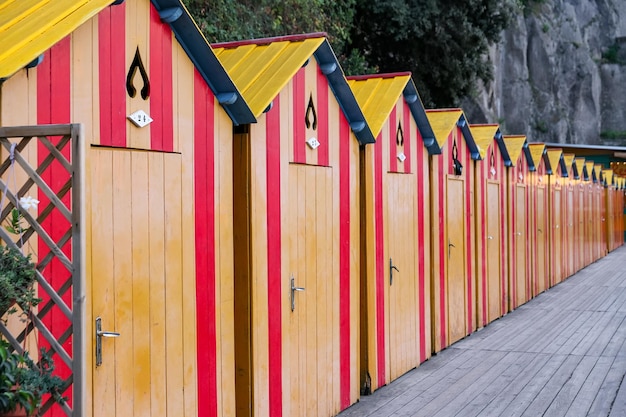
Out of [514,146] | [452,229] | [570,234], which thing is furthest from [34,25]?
[570,234]

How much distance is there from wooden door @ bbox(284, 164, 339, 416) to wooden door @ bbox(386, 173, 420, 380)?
149cm

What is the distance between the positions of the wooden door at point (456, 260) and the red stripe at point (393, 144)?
2.11m

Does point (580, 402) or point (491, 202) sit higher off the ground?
point (491, 202)

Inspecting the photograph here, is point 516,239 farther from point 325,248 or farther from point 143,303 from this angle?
point 143,303

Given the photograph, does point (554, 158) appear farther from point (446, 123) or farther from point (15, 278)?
point (15, 278)

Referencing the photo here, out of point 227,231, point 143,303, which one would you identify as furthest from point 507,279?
point 143,303

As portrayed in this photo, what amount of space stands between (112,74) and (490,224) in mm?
9233

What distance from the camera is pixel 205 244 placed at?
498 cm

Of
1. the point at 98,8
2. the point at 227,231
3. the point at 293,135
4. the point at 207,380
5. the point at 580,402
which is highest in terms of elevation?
the point at 98,8

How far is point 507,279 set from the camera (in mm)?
13547

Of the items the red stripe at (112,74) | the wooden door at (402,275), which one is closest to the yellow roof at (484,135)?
the wooden door at (402,275)

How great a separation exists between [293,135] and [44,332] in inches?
128

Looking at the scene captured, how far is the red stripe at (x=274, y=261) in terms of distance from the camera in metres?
5.68

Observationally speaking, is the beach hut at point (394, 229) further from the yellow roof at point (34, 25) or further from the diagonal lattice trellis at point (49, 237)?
the diagonal lattice trellis at point (49, 237)
